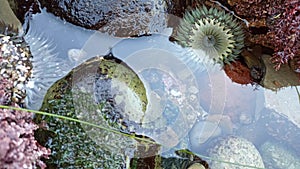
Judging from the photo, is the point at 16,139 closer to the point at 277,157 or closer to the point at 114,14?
the point at 114,14

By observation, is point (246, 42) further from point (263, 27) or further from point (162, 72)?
point (162, 72)

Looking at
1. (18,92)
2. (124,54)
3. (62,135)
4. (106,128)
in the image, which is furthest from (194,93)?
(18,92)

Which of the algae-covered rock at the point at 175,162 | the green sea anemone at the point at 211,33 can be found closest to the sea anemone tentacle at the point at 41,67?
the algae-covered rock at the point at 175,162

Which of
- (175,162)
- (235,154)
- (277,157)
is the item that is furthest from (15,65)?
(277,157)

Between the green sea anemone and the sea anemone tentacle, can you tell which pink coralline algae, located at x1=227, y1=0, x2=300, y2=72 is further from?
the sea anemone tentacle

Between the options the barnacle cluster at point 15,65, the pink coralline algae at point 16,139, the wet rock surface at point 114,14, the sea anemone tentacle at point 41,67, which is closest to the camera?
the pink coralline algae at point 16,139

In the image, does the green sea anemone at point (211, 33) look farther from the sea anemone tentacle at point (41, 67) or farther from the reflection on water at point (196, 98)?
the sea anemone tentacle at point (41, 67)

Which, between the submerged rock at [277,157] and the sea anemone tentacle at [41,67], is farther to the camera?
the submerged rock at [277,157]
